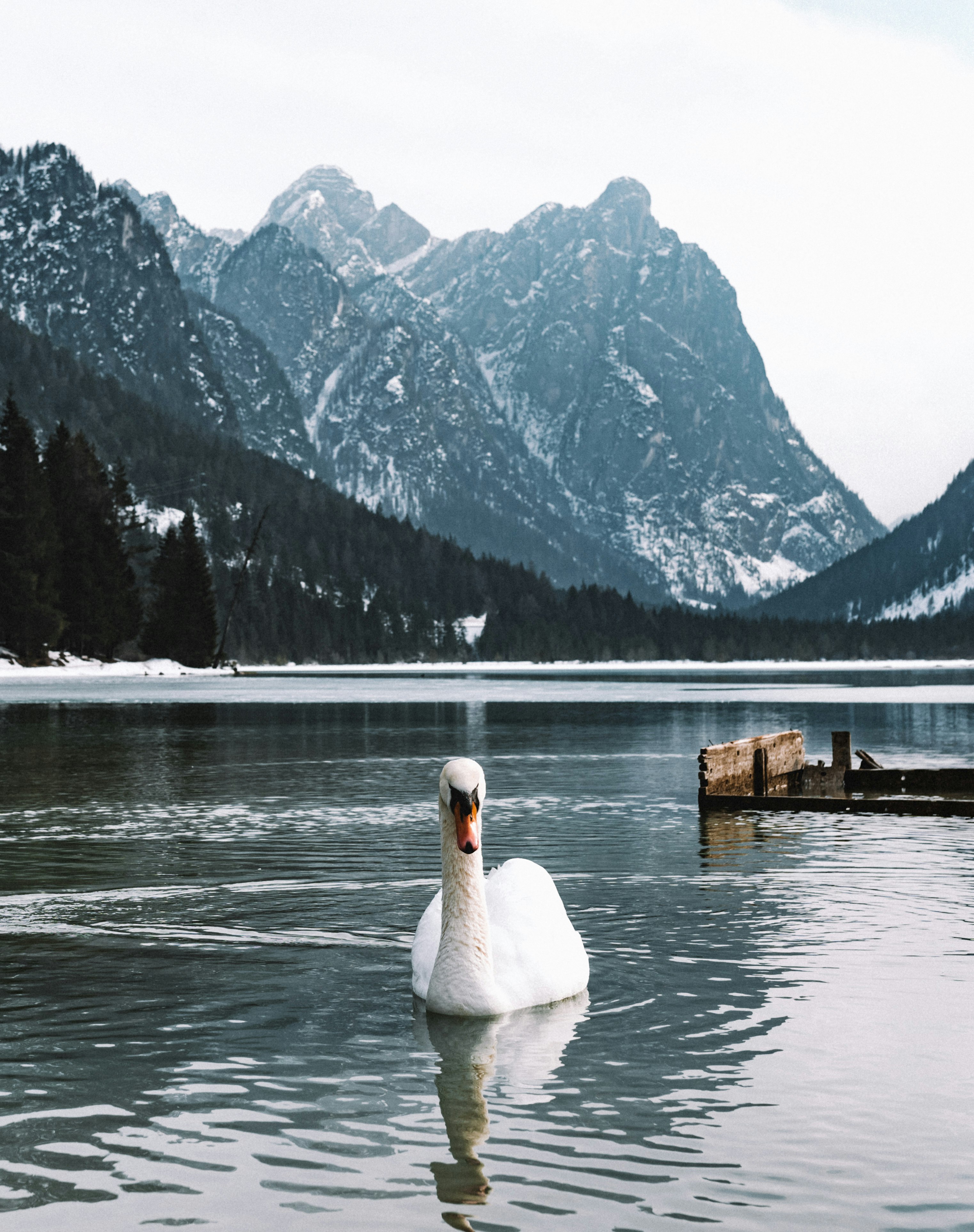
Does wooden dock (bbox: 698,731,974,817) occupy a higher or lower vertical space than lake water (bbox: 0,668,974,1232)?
higher

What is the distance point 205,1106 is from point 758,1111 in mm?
4373

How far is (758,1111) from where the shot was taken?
10.9m

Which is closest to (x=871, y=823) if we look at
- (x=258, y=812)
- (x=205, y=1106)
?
(x=258, y=812)

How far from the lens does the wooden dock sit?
3406cm

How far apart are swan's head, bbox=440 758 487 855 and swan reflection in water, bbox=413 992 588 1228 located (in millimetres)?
1785

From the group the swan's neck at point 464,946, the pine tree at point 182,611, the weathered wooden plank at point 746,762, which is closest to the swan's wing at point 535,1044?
the swan's neck at point 464,946

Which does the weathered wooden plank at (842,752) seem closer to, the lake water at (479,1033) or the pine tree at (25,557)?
the lake water at (479,1033)

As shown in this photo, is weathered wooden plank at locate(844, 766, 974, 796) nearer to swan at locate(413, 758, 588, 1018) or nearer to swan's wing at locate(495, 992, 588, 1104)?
swan at locate(413, 758, 588, 1018)

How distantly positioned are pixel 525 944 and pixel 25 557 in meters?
127

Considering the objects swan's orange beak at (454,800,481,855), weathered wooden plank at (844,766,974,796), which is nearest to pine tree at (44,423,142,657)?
weathered wooden plank at (844,766,974,796)

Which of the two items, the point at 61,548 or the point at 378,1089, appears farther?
the point at 61,548

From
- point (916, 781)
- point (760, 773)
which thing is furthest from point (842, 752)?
point (760, 773)

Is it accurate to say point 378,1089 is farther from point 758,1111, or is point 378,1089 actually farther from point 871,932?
point 871,932

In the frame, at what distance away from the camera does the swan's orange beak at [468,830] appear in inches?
480
